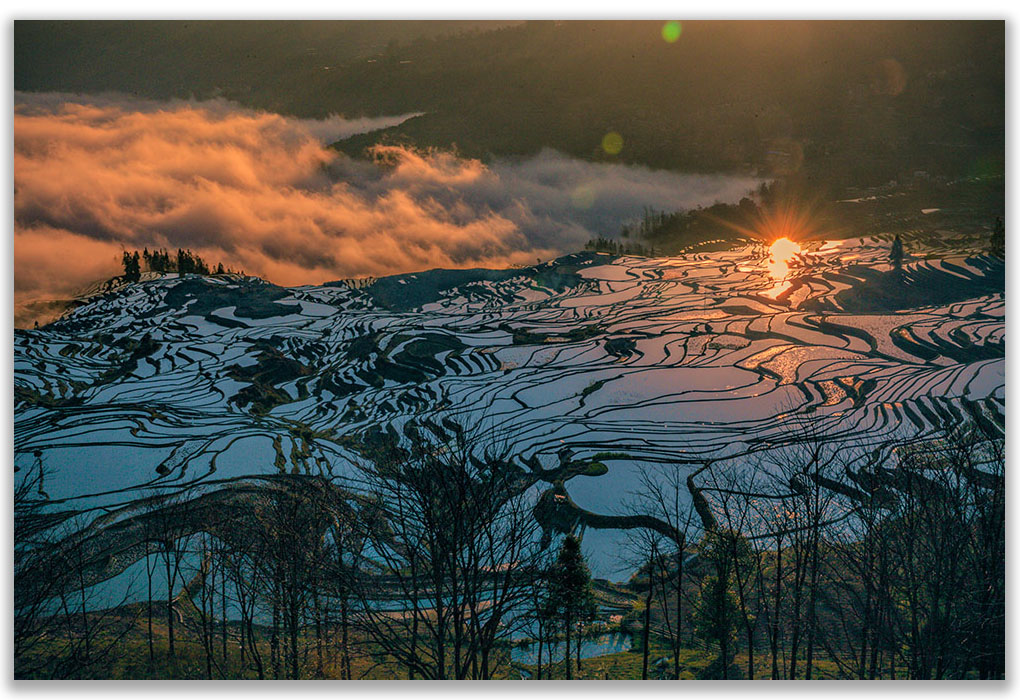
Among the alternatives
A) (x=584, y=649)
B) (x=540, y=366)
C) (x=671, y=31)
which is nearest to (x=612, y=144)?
(x=671, y=31)

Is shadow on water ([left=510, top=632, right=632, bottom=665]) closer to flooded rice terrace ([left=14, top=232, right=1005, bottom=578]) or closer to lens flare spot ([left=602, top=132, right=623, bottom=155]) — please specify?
flooded rice terrace ([left=14, top=232, right=1005, bottom=578])

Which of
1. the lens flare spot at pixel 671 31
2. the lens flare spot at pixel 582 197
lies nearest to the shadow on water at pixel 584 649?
the lens flare spot at pixel 582 197

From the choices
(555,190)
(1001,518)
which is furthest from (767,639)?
(555,190)

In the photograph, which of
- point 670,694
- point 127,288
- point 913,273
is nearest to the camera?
point 670,694

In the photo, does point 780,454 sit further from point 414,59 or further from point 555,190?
point 414,59

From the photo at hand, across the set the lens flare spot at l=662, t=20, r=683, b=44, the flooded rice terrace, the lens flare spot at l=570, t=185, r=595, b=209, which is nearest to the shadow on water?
the flooded rice terrace

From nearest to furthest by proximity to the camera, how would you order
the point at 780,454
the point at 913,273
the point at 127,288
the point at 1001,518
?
1. the point at 1001,518
2. the point at 780,454
3. the point at 127,288
4. the point at 913,273
